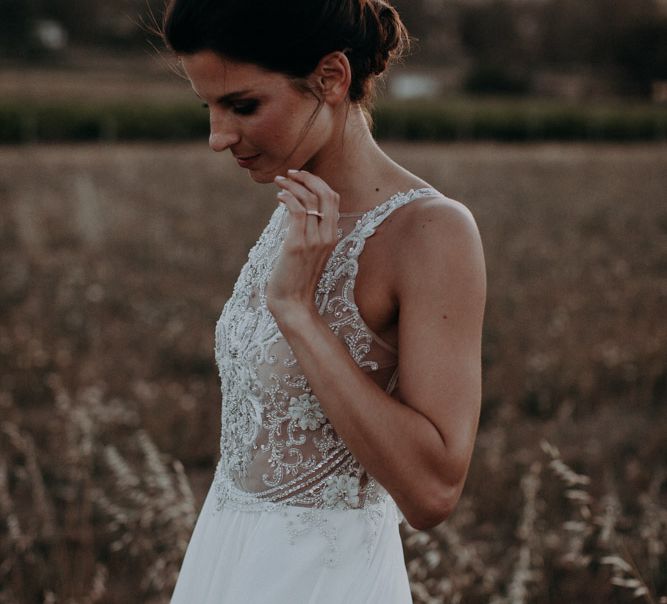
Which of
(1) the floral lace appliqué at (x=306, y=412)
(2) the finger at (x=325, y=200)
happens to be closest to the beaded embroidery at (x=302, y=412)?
(1) the floral lace appliqué at (x=306, y=412)

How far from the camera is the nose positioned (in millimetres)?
1720

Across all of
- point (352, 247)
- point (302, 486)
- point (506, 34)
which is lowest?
point (506, 34)

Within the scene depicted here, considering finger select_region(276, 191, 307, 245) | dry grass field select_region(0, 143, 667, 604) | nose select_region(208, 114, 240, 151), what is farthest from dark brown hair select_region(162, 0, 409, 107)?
dry grass field select_region(0, 143, 667, 604)

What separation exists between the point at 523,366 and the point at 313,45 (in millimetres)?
4891

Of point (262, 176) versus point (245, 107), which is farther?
point (262, 176)

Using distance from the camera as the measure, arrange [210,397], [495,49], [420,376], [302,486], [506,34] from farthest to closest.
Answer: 1. [506,34]
2. [495,49]
3. [210,397]
4. [302,486]
5. [420,376]

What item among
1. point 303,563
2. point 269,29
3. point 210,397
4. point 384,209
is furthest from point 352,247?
point 210,397

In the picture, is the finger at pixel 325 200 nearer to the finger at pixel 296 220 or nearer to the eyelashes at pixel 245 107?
the finger at pixel 296 220

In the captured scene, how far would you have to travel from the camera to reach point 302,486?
69.1 inches

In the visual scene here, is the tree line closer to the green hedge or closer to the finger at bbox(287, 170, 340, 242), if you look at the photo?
the green hedge

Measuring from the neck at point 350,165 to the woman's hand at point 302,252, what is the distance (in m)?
0.22

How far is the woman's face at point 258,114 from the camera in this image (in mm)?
1678

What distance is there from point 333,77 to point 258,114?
0.17m

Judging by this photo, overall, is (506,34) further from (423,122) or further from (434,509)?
(434,509)
